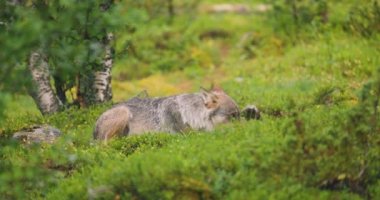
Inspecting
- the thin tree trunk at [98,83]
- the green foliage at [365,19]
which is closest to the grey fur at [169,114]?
the thin tree trunk at [98,83]

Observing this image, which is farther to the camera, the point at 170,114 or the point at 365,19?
the point at 365,19

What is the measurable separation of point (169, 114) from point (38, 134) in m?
2.10

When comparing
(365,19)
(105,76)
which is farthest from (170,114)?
(365,19)

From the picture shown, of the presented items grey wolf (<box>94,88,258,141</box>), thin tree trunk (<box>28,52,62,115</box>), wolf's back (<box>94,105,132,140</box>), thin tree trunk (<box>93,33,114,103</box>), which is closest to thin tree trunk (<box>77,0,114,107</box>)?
thin tree trunk (<box>93,33,114,103</box>)

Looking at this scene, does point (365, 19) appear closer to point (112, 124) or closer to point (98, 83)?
point (98, 83)

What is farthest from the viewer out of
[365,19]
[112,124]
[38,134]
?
[365,19]

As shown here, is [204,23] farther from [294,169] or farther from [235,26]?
[294,169]

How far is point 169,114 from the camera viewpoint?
11.5m

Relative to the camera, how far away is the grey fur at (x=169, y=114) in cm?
1095

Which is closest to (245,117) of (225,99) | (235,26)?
(225,99)

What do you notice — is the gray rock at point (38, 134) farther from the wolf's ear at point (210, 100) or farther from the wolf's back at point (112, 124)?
the wolf's ear at point (210, 100)

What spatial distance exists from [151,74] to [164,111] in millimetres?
9970

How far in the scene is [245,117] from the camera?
36.4ft

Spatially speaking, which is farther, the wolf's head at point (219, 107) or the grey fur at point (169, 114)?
the grey fur at point (169, 114)
